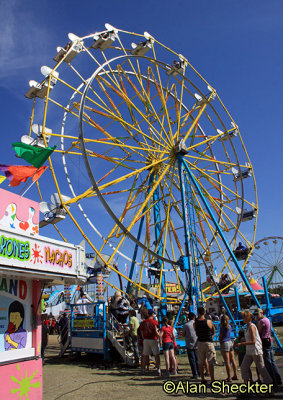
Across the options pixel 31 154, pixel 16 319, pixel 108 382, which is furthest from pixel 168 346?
→ pixel 31 154

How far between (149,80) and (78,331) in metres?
10.3

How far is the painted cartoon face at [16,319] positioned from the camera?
5.43 m

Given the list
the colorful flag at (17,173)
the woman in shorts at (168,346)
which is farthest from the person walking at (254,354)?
the colorful flag at (17,173)

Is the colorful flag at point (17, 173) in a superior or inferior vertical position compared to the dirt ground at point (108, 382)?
superior

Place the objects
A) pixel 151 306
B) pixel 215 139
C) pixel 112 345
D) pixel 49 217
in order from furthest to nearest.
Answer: pixel 215 139, pixel 151 306, pixel 49 217, pixel 112 345

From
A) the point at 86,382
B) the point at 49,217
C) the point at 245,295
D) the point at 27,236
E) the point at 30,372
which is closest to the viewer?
the point at 27,236

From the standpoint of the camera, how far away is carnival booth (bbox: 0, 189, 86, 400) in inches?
197

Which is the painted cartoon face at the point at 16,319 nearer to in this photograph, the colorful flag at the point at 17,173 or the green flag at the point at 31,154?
the colorful flag at the point at 17,173

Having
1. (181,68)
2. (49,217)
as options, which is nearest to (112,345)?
(49,217)

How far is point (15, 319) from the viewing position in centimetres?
547

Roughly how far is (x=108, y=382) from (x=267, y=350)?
3.42 meters

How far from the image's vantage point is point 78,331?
10805 mm

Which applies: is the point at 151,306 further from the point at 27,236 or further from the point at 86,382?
the point at 27,236

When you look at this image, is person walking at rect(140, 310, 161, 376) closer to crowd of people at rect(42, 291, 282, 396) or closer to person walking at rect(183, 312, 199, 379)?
crowd of people at rect(42, 291, 282, 396)
